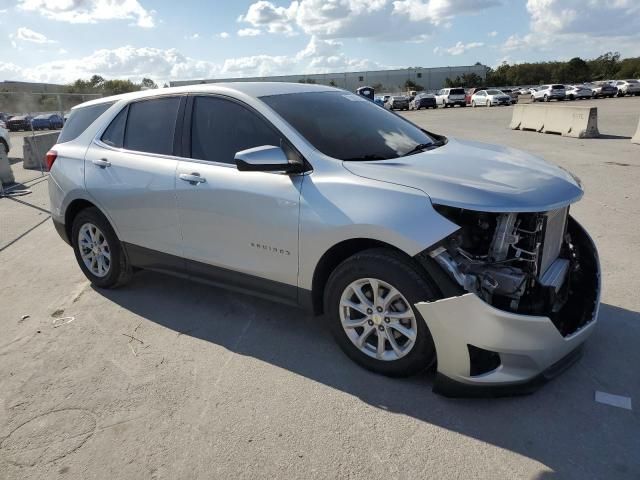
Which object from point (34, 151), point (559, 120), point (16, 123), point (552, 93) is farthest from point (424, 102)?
point (34, 151)

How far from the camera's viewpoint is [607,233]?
5926mm

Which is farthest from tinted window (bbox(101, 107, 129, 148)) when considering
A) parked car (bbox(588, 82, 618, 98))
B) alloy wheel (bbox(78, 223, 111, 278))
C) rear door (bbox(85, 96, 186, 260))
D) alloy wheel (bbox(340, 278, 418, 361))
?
parked car (bbox(588, 82, 618, 98))

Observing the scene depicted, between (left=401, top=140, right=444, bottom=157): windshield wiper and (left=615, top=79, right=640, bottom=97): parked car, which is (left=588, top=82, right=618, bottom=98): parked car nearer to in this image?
(left=615, top=79, right=640, bottom=97): parked car

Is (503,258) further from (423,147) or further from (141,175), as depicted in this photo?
(141,175)

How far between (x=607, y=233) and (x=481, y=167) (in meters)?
3.56

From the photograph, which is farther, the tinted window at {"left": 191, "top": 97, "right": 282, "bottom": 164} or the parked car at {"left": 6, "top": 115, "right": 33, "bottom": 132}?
the parked car at {"left": 6, "top": 115, "right": 33, "bottom": 132}

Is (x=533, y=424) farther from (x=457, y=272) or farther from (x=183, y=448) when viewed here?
(x=183, y=448)

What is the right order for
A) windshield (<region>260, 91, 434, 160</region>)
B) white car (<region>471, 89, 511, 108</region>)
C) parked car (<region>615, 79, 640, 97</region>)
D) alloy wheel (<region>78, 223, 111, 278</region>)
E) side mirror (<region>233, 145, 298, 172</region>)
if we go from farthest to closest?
1. parked car (<region>615, 79, 640, 97</region>)
2. white car (<region>471, 89, 511, 108</region>)
3. alloy wheel (<region>78, 223, 111, 278</region>)
4. windshield (<region>260, 91, 434, 160</region>)
5. side mirror (<region>233, 145, 298, 172</region>)


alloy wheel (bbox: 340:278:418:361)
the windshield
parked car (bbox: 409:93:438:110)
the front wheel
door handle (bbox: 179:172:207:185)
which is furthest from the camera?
parked car (bbox: 409:93:438:110)

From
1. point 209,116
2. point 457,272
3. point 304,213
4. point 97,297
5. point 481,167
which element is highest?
point 209,116

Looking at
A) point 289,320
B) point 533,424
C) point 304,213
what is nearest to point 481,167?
point 304,213

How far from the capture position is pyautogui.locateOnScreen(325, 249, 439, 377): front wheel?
9.71ft

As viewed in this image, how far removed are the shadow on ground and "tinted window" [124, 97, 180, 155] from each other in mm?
1420

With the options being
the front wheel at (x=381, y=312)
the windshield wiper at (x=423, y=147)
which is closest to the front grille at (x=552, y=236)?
the front wheel at (x=381, y=312)
